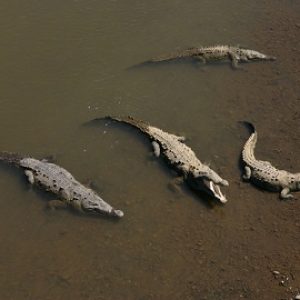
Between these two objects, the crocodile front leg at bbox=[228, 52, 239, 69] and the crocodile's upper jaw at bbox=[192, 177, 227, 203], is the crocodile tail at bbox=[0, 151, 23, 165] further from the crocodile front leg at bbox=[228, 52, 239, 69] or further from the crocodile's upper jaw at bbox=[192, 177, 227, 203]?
the crocodile front leg at bbox=[228, 52, 239, 69]

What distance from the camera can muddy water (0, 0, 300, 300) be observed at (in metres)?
8.11

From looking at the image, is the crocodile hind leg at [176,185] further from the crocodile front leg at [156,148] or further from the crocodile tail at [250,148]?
the crocodile tail at [250,148]

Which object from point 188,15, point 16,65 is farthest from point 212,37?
point 16,65

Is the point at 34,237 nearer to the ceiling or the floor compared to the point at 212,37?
nearer to the floor

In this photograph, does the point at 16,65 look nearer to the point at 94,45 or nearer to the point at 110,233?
the point at 94,45

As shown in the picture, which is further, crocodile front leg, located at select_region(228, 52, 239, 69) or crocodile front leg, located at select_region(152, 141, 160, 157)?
crocodile front leg, located at select_region(228, 52, 239, 69)

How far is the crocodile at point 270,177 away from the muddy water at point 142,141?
19cm

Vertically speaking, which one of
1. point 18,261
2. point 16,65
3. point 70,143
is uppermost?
point 16,65

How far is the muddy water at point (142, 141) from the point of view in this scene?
8.11 meters

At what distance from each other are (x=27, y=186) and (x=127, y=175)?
1.79m

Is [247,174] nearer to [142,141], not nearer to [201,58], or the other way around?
[142,141]

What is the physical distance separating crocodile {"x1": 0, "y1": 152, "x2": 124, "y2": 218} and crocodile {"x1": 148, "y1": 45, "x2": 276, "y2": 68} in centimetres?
369

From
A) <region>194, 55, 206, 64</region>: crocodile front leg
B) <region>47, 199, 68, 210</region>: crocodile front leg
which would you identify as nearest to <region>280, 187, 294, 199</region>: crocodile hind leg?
<region>47, 199, 68, 210</region>: crocodile front leg

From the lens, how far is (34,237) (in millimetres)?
8656
